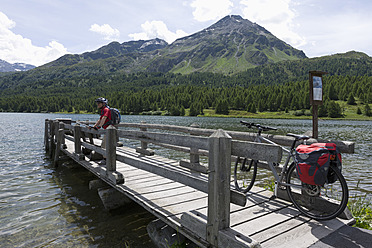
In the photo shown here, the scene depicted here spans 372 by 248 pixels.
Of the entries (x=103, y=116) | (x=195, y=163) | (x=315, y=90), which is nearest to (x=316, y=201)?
(x=315, y=90)

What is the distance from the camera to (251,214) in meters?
4.65

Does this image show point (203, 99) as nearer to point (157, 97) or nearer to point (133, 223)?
point (157, 97)

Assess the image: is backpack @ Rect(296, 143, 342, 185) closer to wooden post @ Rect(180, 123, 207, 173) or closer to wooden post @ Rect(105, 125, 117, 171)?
wooden post @ Rect(180, 123, 207, 173)

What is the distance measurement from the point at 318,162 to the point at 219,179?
1.89 m

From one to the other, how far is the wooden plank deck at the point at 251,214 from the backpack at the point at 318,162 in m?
0.85

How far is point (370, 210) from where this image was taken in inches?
245

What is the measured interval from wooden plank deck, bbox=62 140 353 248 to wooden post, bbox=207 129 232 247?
0.97 feet

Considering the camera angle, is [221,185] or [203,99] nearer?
[221,185]

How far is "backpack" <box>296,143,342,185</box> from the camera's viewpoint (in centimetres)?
404

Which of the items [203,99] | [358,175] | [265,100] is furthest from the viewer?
[203,99]

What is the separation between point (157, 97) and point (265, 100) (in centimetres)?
7951

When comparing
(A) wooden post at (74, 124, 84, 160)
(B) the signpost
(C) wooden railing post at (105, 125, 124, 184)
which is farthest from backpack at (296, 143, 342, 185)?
(A) wooden post at (74, 124, 84, 160)

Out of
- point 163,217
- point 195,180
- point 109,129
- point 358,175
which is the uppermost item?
point 109,129

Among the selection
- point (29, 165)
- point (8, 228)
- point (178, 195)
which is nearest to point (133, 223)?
point (178, 195)
